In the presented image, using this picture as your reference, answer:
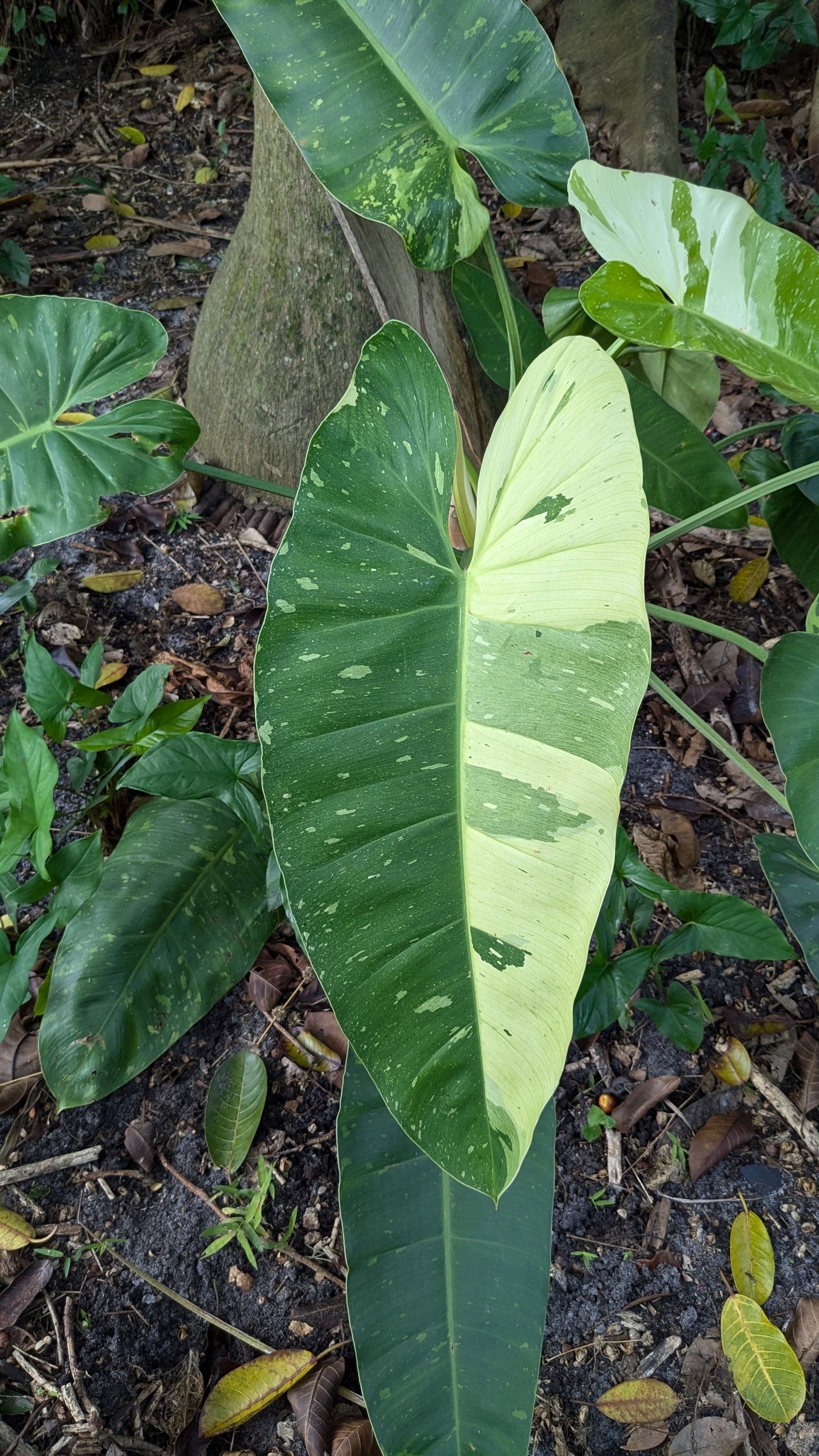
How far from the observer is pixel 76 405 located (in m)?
1.13

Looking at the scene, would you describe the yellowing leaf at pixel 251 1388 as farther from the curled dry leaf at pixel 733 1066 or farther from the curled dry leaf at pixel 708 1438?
the curled dry leaf at pixel 733 1066

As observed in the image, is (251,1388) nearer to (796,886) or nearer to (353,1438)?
(353,1438)

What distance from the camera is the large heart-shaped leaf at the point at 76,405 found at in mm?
1093

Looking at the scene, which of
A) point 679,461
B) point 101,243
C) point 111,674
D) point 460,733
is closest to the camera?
point 460,733

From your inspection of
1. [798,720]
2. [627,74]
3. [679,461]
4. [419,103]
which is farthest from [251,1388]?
[627,74]

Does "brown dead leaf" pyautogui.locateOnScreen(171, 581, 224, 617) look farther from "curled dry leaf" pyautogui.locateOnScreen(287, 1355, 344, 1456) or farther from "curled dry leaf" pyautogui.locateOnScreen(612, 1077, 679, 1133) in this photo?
"curled dry leaf" pyautogui.locateOnScreen(287, 1355, 344, 1456)

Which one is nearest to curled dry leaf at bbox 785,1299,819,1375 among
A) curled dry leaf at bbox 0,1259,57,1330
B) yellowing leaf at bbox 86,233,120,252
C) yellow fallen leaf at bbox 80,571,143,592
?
curled dry leaf at bbox 0,1259,57,1330

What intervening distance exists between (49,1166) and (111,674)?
2.85 ft

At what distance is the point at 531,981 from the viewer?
70cm

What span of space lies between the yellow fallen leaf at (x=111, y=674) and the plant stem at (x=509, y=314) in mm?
917

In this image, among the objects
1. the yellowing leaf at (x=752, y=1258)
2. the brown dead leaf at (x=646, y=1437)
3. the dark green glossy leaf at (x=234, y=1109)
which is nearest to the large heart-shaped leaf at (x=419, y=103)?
the dark green glossy leaf at (x=234, y=1109)

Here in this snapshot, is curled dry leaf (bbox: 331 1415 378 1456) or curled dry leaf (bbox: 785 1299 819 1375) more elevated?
curled dry leaf (bbox: 331 1415 378 1456)

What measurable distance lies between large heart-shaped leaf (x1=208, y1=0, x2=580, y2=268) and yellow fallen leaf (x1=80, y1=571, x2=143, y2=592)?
0.97 meters

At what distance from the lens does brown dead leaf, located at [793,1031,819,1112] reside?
1255 millimetres
